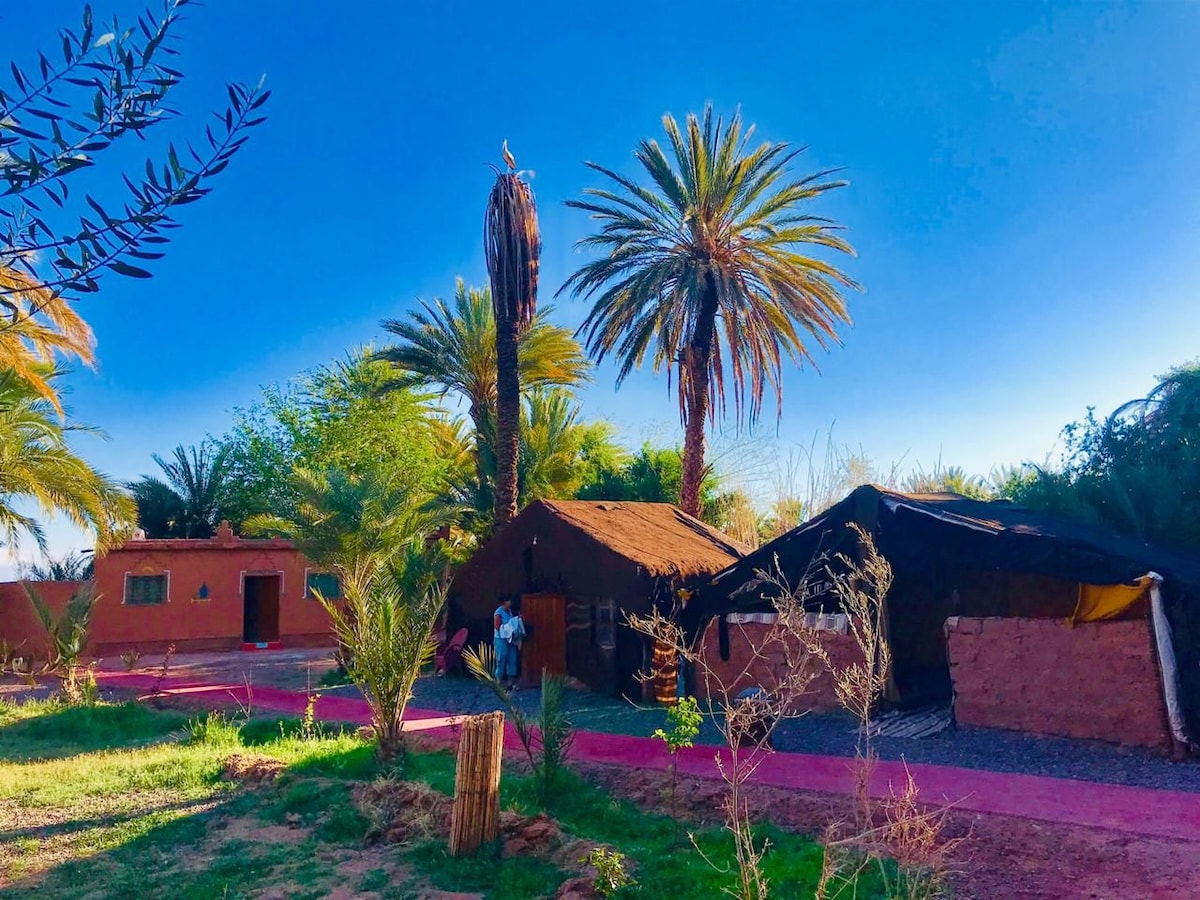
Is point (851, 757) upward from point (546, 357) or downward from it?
downward

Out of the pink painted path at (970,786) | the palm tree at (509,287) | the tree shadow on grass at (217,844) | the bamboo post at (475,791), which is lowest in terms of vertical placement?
the tree shadow on grass at (217,844)

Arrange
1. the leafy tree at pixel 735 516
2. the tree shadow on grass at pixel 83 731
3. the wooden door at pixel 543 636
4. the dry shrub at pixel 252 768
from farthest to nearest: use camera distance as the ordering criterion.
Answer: the leafy tree at pixel 735 516 → the wooden door at pixel 543 636 → the tree shadow on grass at pixel 83 731 → the dry shrub at pixel 252 768

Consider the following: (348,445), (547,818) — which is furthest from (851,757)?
(348,445)

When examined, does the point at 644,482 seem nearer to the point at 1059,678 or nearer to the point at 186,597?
the point at 186,597

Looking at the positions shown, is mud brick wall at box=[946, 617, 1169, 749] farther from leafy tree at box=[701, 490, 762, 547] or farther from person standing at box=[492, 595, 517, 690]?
leafy tree at box=[701, 490, 762, 547]

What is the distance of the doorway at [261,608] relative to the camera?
99.0 ft

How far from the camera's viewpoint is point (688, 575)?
16203 millimetres

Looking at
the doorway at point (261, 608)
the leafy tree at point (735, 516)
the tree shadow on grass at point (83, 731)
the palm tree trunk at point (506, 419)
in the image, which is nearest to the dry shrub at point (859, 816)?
the tree shadow on grass at point (83, 731)

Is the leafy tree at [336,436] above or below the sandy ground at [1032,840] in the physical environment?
above

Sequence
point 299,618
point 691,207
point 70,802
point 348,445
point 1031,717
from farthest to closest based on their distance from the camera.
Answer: point 348,445, point 299,618, point 691,207, point 1031,717, point 70,802

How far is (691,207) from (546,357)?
729 centimetres

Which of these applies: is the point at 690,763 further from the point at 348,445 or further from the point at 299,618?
the point at 348,445

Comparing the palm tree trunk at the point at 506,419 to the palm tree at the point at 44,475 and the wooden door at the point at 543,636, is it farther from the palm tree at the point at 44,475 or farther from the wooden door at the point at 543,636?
the palm tree at the point at 44,475

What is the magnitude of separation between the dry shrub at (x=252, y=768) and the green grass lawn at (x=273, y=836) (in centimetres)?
10
